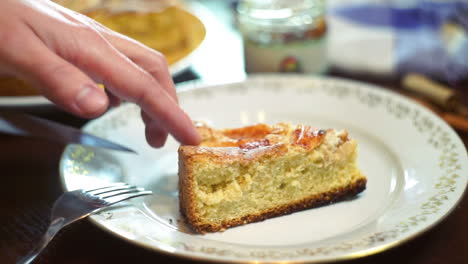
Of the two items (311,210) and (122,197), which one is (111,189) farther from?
(311,210)

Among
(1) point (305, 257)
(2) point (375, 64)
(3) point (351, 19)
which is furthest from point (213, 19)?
(1) point (305, 257)

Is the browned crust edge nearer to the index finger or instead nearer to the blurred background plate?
the index finger

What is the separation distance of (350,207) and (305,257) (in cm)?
36

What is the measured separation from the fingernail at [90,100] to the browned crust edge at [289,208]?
37 cm

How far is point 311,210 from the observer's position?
146 centimetres

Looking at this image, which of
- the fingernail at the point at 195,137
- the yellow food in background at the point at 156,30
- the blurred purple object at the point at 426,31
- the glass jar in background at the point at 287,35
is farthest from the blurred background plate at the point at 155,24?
the blurred purple object at the point at 426,31

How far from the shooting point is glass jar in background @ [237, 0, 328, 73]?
7.29ft

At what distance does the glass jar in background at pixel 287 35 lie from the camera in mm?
2223

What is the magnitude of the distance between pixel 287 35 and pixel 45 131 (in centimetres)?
108

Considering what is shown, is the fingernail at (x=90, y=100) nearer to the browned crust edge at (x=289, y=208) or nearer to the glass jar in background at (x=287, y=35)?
the browned crust edge at (x=289, y=208)

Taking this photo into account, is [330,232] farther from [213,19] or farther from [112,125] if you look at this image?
[213,19]

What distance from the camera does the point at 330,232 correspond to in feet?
4.35

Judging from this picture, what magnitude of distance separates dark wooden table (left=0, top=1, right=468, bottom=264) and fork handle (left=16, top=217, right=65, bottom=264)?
12cm

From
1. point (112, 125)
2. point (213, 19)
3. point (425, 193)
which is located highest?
point (425, 193)
